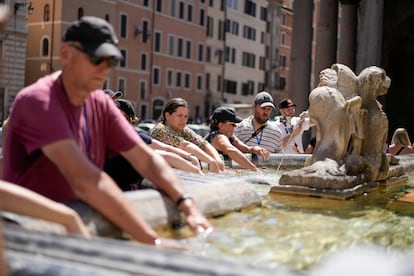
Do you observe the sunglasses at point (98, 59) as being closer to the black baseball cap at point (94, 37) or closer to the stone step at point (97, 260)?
the black baseball cap at point (94, 37)

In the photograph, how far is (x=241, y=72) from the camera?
62.5m

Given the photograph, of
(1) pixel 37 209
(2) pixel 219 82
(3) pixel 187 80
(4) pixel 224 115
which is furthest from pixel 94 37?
(2) pixel 219 82

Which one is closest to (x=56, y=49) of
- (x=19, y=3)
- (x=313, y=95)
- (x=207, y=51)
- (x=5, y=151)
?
(x=19, y=3)

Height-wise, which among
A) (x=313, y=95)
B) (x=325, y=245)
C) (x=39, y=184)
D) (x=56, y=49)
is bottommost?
(x=325, y=245)

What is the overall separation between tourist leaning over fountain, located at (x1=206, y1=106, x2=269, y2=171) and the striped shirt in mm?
412

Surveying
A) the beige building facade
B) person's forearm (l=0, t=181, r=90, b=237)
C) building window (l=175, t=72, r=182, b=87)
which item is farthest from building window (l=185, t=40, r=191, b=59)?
person's forearm (l=0, t=181, r=90, b=237)

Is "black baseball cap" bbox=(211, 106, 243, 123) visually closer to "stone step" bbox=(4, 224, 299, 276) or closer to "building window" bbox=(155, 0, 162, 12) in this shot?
"stone step" bbox=(4, 224, 299, 276)

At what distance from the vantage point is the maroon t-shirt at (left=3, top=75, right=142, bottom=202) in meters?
3.13

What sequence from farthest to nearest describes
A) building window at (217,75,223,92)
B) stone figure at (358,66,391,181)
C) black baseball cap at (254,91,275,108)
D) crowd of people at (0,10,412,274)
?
building window at (217,75,223,92)
black baseball cap at (254,91,275,108)
stone figure at (358,66,391,181)
crowd of people at (0,10,412,274)

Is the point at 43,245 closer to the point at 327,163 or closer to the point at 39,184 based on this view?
the point at 39,184

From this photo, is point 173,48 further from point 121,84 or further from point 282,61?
point 282,61

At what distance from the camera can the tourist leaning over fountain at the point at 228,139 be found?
7344 mm

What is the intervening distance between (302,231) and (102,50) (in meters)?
1.63

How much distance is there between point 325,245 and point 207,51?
177 ft
